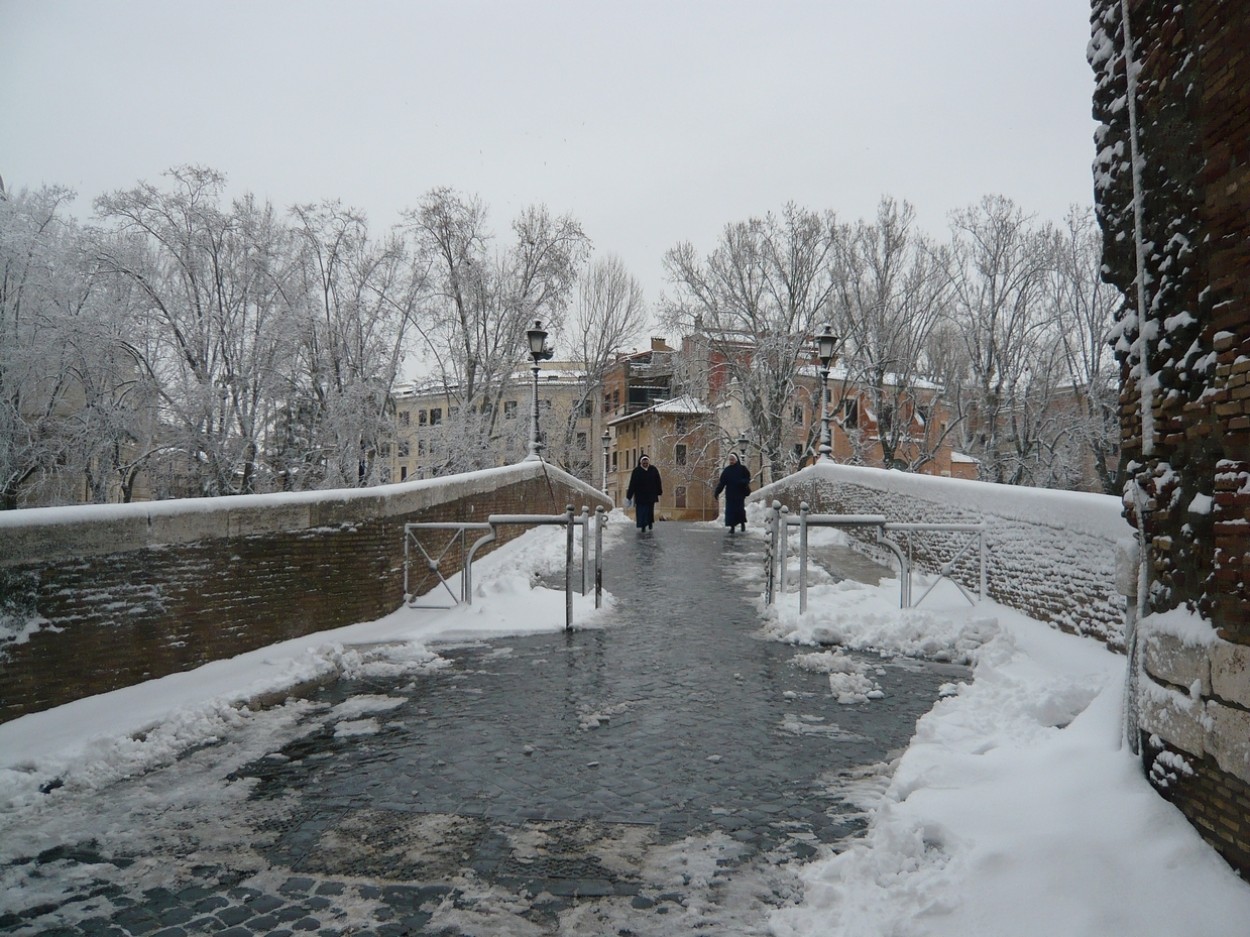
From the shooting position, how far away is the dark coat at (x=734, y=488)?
22391mm

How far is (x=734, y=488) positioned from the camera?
894 inches

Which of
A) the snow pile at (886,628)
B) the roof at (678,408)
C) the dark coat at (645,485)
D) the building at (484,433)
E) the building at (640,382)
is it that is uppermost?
the building at (640,382)

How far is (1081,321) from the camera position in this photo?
3675 cm

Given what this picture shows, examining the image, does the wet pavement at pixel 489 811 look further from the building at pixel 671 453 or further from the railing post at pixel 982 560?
the building at pixel 671 453

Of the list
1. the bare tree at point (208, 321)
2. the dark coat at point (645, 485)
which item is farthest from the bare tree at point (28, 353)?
the dark coat at point (645, 485)

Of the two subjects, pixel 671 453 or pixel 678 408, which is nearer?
pixel 678 408

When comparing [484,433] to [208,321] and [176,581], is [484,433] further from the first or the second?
[176,581]

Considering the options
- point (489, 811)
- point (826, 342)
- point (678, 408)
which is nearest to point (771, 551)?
point (489, 811)

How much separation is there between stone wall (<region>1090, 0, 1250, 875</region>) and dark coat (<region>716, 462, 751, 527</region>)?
58.1 feet

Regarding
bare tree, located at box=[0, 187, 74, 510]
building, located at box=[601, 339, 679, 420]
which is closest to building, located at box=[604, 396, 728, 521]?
building, located at box=[601, 339, 679, 420]

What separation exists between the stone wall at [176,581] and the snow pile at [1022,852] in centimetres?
502

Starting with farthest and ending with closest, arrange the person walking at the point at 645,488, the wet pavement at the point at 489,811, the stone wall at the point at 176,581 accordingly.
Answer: the person walking at the point at 645,488 → the stone wall at the point at 176,581 → the wet pavement at the point at 489,811

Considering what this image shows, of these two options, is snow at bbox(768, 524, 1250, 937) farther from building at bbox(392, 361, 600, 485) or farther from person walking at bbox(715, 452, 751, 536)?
building at bbox(392, 361, 600, 485)

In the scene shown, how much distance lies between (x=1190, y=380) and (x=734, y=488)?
743 inches
